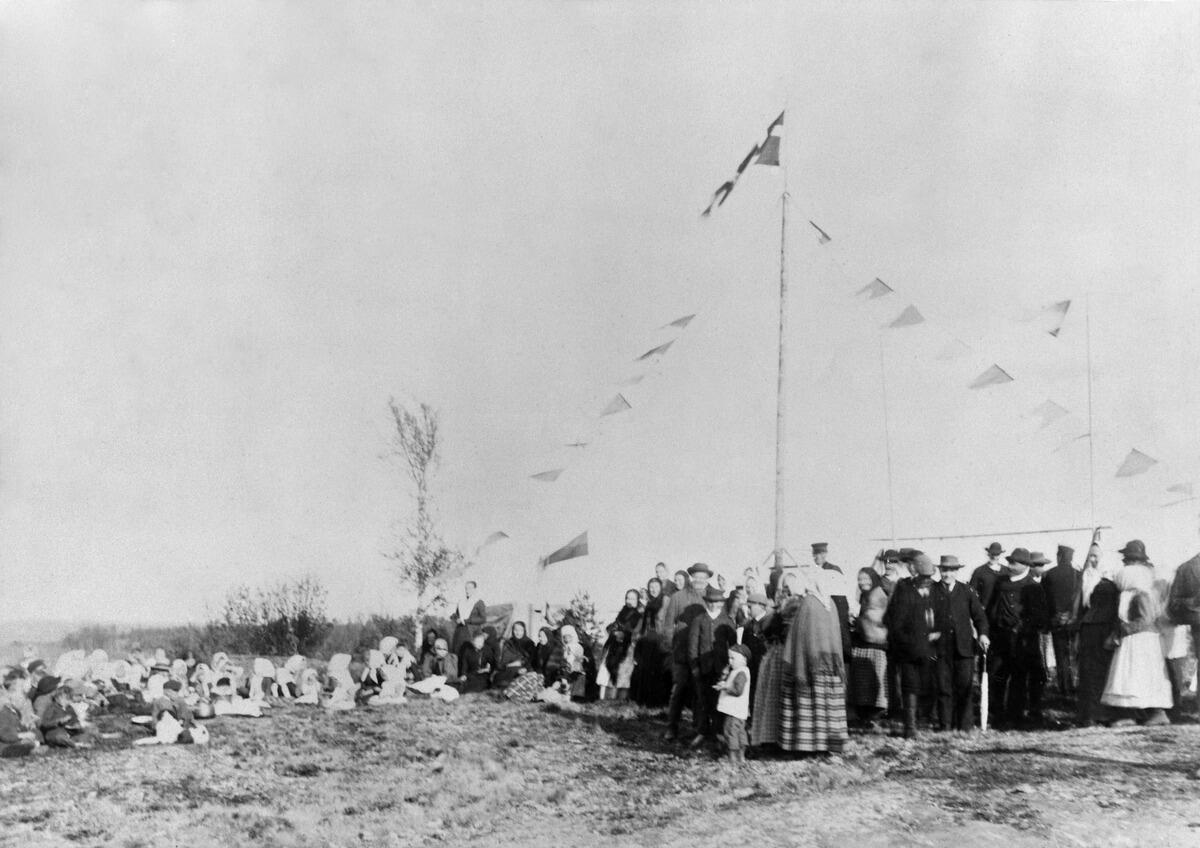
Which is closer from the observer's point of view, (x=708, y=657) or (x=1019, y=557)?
(x=708, y=657)

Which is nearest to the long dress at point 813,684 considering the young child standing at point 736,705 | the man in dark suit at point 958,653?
the young child standing at point 736,705

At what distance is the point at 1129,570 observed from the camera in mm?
8219

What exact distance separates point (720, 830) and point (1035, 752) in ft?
8.07

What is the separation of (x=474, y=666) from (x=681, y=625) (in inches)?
146

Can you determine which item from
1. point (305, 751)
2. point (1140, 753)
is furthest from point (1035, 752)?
point (305, 751)

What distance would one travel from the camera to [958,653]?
324 inches

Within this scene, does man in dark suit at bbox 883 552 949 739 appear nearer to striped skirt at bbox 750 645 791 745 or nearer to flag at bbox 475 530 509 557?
striped skirt at bbox 750 645 791 745

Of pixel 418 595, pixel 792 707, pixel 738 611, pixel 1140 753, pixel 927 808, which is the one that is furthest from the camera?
pixel 418 595

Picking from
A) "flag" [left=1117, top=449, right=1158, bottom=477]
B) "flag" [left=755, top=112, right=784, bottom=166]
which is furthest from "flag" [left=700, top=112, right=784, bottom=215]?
"flag" [left=1117, top=449, right=1158, bottom=477]

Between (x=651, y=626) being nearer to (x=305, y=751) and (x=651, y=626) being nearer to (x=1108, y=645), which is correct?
(x=305, y=751)

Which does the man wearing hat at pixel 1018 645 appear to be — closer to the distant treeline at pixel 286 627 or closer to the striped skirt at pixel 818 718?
the striped skirt at pixel 818 718

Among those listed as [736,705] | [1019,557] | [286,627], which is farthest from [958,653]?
[286,627]

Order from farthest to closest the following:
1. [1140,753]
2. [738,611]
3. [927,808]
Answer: [738,611], [1140,753], [927,808]

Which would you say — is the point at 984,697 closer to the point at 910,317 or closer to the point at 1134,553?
the point at 1134,553
